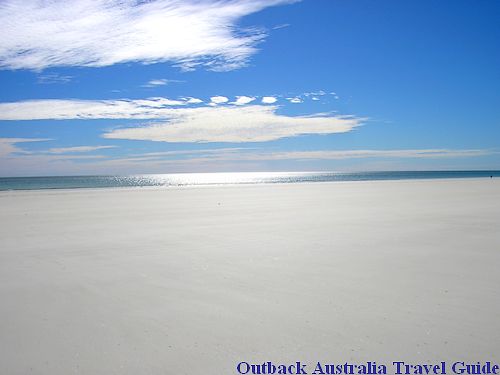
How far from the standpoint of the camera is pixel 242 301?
5777mm

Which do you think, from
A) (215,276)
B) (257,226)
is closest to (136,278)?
(215,276)

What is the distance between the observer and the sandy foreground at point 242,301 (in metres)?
4.25

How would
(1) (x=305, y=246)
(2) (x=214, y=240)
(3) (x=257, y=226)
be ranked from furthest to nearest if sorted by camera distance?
(3) (x=257, y=226) → (2) (x=214, y=240) → (1) (x=305, y=246)

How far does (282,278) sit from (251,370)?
→ 2935 millimetres

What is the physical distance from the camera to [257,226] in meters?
13.5

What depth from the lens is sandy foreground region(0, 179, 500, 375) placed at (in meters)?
4.25

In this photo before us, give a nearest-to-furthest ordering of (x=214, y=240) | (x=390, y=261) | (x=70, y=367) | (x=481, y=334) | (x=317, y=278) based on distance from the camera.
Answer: (x=70, y=367) < (x=481, y=334) < (x=317, y=278) < (x=390, y=261) < (x=214, y=240)

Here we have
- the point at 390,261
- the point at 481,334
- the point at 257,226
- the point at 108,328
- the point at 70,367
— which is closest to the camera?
the point at 70,367

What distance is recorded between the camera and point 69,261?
27.9 ft

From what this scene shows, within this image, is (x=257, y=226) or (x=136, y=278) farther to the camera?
(x=257, y=226)

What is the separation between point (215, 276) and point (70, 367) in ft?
10.9

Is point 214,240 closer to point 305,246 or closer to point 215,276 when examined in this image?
Answer: point 305,246

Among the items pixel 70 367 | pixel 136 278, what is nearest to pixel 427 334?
pixel 70 367

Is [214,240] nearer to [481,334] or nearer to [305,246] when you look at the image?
[305,246]
